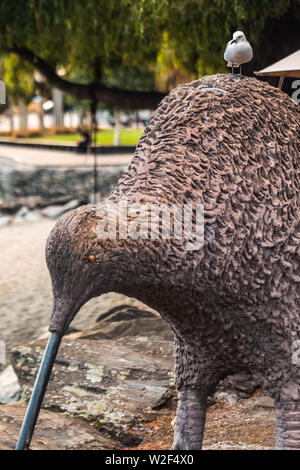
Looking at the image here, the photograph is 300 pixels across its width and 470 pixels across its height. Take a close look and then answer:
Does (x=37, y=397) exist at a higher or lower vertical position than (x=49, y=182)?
lower

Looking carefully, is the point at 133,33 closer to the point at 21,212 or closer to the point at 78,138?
the point at 21,212

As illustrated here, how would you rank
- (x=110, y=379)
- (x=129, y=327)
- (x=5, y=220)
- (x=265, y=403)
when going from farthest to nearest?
1. (x=5, y=220)
2. (x=129, y=327)
3. (x=110, y=379)
4. (x=265, y=403)

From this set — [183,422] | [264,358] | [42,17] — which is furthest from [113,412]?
[42,17]

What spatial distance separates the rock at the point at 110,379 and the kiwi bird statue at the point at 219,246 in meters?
1.01

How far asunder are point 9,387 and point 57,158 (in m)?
11.1

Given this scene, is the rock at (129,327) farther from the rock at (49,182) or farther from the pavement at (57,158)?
the pavement at (57,158)

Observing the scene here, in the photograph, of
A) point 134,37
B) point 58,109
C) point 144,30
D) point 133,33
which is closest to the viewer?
point 144,30

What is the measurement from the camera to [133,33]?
6.40m

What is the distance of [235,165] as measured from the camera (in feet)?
7.06

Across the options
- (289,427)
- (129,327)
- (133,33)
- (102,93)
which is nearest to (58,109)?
(102,93)

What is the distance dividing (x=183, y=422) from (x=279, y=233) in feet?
2.43

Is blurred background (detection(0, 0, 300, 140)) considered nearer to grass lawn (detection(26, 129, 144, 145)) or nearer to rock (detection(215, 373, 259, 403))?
rock (detection(215, 373, 259, 403))

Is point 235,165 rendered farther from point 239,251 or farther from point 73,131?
point 73,131

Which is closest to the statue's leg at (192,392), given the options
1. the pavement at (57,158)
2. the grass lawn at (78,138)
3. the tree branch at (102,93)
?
the tree branch at (102,93)
